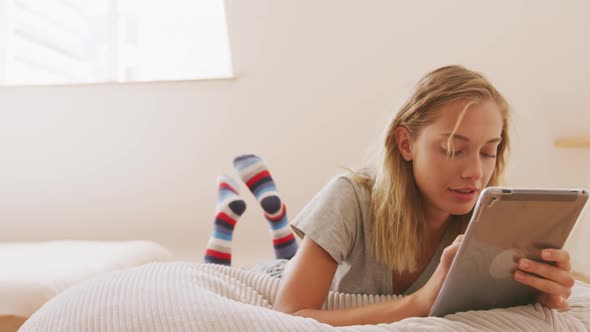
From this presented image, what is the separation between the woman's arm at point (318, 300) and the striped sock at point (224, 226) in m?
0.70

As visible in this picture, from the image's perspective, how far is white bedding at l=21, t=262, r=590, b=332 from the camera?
28.0 inches

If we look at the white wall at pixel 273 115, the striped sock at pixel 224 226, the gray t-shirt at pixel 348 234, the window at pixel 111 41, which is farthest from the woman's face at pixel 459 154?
the window at pixel 111 41

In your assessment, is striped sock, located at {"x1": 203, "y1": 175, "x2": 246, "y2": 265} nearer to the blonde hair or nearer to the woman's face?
the blonde hair

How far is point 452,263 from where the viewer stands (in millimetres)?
722

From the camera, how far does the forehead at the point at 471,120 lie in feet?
2.91

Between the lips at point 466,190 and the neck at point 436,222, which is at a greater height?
the lips at point 466,190

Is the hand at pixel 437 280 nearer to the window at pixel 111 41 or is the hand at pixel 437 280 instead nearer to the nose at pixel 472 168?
the nose at pixel 472 168

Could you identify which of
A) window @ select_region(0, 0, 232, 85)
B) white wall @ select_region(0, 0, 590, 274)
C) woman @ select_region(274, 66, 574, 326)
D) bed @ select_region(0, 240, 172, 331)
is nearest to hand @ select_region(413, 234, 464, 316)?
woman @ select_region(274, 66, 574, 326)

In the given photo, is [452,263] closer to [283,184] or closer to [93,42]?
[283,184]

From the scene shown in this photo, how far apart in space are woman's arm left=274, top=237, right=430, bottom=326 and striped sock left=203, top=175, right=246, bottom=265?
0.70m

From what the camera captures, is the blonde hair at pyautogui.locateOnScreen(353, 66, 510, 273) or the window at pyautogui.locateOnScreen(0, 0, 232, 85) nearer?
the blonde hair at pyautogui.locateOnScreen(353, 66, 510, 273)

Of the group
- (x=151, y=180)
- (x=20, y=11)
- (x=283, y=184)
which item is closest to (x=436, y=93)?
(x=283, y=184)

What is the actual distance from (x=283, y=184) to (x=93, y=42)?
0.99 metres

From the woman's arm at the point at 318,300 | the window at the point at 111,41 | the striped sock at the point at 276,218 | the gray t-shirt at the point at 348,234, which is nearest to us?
the woman's arm at the point at 318,300
